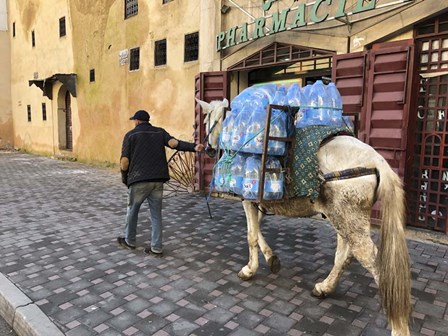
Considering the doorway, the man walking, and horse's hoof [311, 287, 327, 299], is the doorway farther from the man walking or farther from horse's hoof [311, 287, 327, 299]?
the man walking

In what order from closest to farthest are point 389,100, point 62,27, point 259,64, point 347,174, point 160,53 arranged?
1. point 347,174
2. point 389,100
3. point 259,64
4. point 160,53
5. point 62,27

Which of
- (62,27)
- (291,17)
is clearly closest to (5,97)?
(62,27)

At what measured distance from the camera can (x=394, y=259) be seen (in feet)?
9.73

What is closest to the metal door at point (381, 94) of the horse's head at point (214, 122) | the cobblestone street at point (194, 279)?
the cobblestone street at point (194, 279)

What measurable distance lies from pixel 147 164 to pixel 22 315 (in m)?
2.17

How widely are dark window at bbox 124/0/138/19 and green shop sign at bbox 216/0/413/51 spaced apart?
5.54m

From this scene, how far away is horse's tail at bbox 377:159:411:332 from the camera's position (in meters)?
2.91

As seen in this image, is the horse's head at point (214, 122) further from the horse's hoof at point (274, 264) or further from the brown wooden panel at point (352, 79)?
the brown wooden panel at point (352, 79)

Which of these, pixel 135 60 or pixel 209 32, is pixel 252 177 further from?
pixel 135 60

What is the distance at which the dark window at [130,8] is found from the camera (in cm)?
1267

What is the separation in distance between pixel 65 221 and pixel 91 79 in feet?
33.9

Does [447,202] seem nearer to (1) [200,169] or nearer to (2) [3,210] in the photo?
(1) [200,169]

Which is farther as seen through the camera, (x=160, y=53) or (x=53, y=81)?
(x=53, y=81)

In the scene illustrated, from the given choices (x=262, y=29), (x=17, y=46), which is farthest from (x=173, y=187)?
(x=17, y=46)
